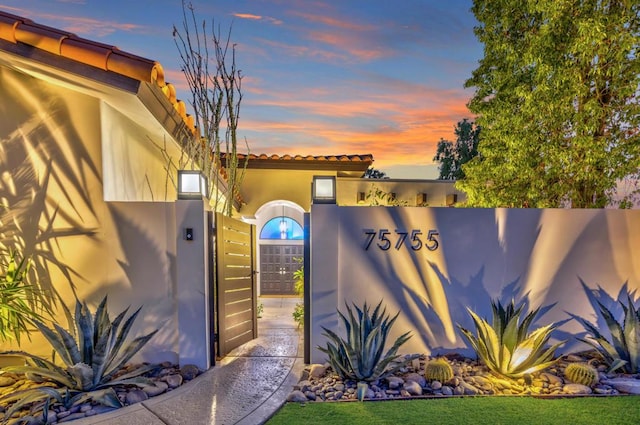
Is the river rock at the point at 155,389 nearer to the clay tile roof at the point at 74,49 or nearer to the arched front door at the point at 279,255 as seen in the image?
the clay tile roof at the point at 74,49

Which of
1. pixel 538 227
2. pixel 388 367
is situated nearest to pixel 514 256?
pixel 538 227

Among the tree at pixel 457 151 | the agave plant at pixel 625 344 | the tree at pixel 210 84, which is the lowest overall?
the agave plant at pixel 625 344

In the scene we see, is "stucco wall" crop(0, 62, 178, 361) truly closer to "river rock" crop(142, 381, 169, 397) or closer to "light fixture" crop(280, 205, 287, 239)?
"river rock" crop(142, 381, 169, 397)

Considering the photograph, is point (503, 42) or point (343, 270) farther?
point (503, 42)

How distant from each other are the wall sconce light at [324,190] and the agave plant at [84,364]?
3251mm

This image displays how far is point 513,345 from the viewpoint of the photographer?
183 inches

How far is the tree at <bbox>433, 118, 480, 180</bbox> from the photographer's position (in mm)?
23281

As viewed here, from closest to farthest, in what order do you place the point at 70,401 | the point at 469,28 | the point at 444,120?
the point at 70,401 < the point at 469,28 < the point at 444,120

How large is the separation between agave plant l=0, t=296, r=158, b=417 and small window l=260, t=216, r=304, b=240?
987 cm

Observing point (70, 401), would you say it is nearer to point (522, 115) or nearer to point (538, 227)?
point (538, 227)

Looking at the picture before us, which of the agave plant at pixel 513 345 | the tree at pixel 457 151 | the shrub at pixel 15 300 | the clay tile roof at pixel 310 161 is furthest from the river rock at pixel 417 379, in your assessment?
the tree at pixel 457 151

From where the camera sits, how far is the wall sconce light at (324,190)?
18.3 ft

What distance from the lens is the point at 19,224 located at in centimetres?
516

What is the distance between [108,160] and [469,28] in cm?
1114
